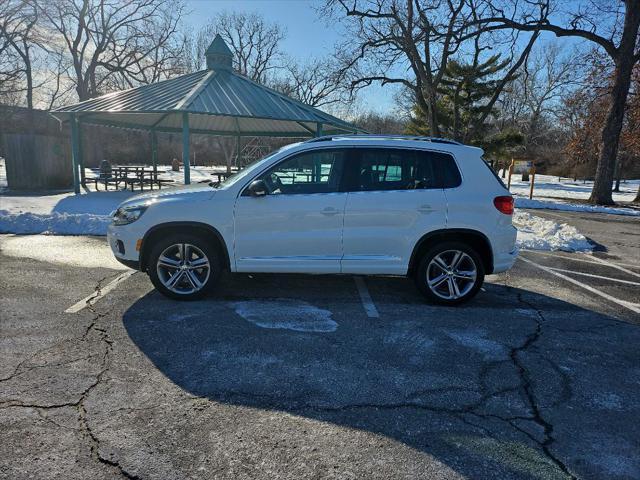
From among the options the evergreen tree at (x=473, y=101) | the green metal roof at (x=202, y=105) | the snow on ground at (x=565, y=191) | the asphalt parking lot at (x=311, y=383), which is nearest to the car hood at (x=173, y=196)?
the asphalt parking lot at (x=311, y=383)

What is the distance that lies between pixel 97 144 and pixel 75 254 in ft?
126

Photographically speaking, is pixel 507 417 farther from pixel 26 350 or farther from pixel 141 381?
pixel 26 350

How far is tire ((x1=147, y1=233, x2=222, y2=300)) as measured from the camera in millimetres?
4746

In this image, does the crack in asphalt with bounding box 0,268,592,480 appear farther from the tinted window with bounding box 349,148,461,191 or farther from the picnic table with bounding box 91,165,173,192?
the picnic table with bounding box 91,165,173,192

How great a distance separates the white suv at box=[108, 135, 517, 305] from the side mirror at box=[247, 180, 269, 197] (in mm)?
13

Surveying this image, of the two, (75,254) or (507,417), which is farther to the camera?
(75,254)

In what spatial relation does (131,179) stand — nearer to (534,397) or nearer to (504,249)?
(504,249)

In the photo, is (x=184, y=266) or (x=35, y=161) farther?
(x=35, y=161)

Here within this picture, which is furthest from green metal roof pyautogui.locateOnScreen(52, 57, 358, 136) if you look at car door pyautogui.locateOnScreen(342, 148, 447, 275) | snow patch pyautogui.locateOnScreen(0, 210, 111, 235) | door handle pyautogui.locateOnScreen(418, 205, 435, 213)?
door handle pyautogui.locateOnScreen(418, 205, 435, 213)

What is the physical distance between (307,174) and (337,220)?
68 centimetres

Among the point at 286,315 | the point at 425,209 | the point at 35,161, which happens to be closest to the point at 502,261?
the point at 425,209

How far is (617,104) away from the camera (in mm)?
18094

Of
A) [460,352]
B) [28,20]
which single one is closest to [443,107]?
[460,352]

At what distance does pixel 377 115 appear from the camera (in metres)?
77.8
